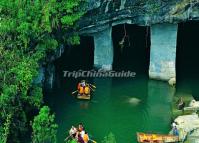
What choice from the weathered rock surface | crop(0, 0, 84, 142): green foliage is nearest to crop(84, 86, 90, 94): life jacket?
crop(0, 0, 84, 142): green foliage

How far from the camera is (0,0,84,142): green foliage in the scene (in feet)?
75.6

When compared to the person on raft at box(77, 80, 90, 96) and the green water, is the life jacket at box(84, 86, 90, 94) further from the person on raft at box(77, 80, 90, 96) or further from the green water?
the green water

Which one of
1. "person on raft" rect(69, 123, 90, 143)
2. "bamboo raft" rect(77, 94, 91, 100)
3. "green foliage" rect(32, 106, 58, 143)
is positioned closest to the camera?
"green foliage" rect(32, 106, 58, 143)

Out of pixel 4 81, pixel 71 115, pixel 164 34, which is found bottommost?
pixel 71 115

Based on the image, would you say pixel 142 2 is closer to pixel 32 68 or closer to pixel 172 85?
pixel 172 85

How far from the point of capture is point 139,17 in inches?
1203

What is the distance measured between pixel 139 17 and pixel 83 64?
18.1 ft

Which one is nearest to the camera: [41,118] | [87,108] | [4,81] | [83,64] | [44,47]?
[41,118]

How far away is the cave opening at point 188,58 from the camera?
3208 centimetres

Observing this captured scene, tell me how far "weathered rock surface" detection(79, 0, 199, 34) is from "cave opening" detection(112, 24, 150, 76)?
3.67 metres

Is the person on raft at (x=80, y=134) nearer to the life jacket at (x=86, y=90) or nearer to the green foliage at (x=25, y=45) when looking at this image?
the green foliage at (x=25, y=45)

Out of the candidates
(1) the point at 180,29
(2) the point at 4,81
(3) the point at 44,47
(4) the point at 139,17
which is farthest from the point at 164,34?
(2) the point at 4,81

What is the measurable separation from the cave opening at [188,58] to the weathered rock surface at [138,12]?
391 cm

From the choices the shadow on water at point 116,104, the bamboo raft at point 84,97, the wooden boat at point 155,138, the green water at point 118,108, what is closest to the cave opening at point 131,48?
the shadow on water at point 116,104
